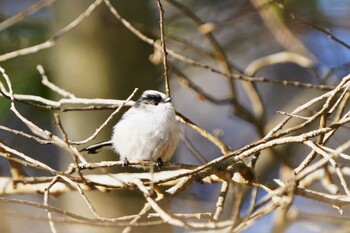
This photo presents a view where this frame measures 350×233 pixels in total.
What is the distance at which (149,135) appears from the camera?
3.84 metres

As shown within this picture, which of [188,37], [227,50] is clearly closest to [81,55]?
[188,37]

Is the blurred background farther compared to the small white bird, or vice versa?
the blurred background

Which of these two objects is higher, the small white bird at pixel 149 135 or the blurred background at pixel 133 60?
the blurred background at pixel 133 60

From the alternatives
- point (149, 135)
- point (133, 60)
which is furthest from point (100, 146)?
point (133, 60)

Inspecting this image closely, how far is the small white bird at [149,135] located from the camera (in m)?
3.80

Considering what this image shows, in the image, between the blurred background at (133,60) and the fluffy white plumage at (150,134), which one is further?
the blurred background at (133,60)

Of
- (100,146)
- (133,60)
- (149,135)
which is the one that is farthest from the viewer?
(133,60)

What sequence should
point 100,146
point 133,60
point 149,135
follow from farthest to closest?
point 133,60
point 100,146
point 149,135

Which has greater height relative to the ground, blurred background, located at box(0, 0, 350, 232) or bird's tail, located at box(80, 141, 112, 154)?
blurred background, located at box(0, 0, 350, 232)

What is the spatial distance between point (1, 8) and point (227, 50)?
209 cm

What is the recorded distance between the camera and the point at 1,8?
5.85m

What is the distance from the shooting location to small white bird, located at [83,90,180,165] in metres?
3.80

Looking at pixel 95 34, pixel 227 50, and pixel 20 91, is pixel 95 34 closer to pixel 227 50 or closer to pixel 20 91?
pixel 20 91

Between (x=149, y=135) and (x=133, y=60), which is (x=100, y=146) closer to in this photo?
(x=149, y=135)
